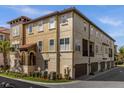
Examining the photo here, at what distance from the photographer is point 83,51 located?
86.6ft

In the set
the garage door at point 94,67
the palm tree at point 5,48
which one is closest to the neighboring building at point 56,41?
the palm tree at point 5,48

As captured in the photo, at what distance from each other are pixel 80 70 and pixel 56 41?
169 inches

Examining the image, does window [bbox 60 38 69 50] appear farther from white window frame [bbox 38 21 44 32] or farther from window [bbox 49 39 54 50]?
white window frame [bbox 38 21 44 32]

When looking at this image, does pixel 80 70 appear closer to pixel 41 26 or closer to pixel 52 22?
pixel 52 22

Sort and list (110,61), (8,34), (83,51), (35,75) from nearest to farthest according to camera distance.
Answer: (35,75) < (8,34) < (83,51) < (110,61)

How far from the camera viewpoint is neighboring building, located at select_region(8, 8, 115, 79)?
23.3m

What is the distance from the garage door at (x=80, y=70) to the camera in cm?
2417

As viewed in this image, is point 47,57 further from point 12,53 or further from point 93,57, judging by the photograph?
point 93,57

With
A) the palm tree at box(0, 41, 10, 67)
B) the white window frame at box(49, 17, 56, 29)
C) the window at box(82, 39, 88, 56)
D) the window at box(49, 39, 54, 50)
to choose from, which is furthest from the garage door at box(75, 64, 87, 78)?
the palm tree at box(0, 41, 10, 67)

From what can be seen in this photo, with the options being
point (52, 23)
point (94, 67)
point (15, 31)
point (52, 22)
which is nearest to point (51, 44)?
point (52, 23)
